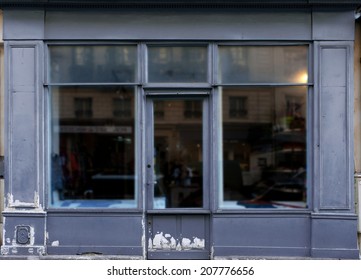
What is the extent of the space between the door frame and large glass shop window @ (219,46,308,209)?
436 mm

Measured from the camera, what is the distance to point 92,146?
10422 mm

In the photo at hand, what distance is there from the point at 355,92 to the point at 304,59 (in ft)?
3.36

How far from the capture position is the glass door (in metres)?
6.85

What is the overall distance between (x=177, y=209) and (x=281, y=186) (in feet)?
10.3

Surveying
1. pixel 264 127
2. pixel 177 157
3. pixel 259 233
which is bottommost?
pixel 259 233

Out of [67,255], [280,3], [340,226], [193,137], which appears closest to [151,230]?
[67,255]

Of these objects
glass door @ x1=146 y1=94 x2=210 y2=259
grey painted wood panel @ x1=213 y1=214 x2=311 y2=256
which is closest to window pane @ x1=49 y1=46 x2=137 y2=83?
glass door @ x1=146 y1=94 x2=210 y2=259

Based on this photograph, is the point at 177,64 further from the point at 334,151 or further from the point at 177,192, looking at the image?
the point at 334,151

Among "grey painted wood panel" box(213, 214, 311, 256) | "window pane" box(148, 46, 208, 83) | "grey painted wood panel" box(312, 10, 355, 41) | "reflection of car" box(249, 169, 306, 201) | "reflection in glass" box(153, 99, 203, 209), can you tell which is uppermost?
"grey painted wood panel" box(312, 10, 355, 41)

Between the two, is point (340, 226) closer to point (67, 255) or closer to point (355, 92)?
point (355, 92)

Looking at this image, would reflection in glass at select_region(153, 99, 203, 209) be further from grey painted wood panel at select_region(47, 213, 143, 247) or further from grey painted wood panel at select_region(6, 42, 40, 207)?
grey painted wood panel at select_region(6, 42, 40, 207)

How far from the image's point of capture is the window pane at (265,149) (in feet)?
26.3

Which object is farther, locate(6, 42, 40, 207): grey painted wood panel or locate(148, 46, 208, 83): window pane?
locate(148, 46, 208, 83): window pane

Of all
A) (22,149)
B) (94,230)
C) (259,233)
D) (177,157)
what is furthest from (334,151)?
(22,149)
